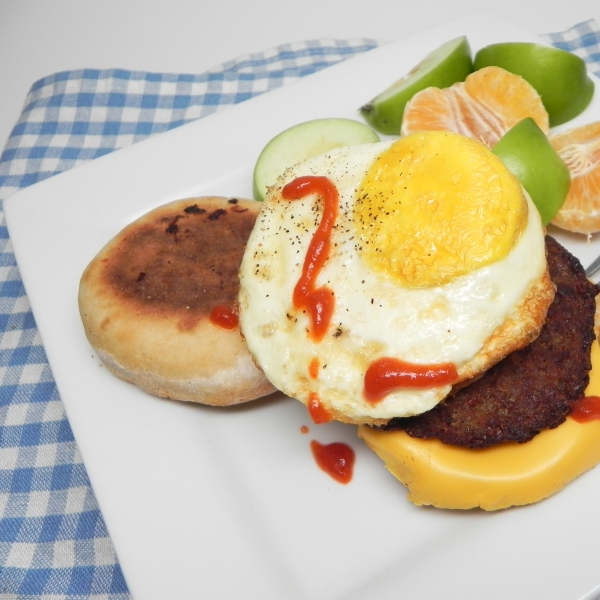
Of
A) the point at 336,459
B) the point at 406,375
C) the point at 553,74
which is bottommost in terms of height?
the point at 336,459

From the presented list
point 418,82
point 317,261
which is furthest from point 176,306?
point 418,82

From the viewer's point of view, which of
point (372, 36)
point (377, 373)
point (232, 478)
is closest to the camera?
point (377, 373)

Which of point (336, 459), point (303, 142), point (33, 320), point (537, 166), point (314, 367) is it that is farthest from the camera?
point (303, 142)

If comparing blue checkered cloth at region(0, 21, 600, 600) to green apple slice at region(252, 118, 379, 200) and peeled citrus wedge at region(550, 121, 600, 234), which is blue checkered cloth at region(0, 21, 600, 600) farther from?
peeled citrus wedge at region(550, 121, 600, 234)

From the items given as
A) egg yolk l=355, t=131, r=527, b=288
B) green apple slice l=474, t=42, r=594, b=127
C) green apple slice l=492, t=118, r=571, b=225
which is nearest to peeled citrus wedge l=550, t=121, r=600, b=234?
green apple slice l=492, t=118, r=571, b=225

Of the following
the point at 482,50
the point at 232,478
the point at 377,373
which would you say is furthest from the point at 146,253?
the point at 482,50

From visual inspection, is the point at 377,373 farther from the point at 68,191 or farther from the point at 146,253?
the point at 68,191

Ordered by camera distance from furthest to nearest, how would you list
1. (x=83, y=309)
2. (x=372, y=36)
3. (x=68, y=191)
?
(x=372, y=36), (x=68, y=191), (x=83, y=309)

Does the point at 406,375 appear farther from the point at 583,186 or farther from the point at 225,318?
the point at 583,186
